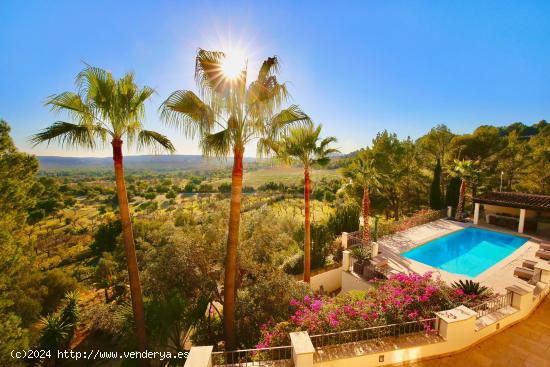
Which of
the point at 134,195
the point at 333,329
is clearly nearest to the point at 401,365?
the point at 333,329

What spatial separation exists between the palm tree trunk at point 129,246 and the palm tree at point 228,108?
177 centimetres

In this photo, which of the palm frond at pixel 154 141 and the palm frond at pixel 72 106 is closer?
the palm frond at pixel 72 106

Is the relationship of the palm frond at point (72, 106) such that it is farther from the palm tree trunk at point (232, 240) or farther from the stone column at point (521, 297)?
the stone column at point (521, 297)

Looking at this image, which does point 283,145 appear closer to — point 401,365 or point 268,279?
point 268,279

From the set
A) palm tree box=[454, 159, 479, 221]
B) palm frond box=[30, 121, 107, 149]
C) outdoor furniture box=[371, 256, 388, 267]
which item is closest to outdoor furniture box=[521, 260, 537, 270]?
outdoor furniture box=[371, 256, 388, 267]

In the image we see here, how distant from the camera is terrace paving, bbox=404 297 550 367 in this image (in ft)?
16.7

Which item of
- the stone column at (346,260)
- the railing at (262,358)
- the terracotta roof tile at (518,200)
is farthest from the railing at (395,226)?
the railing at (262,358)

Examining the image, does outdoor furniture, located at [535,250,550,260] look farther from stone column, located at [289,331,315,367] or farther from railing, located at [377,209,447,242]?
stone column, located at [289,331,315,367]

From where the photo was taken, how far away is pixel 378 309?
5.80 meters

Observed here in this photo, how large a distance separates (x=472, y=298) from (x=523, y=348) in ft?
4.34

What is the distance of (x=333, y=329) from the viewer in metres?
5.34

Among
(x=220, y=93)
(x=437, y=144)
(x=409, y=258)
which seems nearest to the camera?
(x=220, y=93)

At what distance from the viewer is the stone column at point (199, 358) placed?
165 inches

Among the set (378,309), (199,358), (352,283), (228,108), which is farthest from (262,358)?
(352,283)
